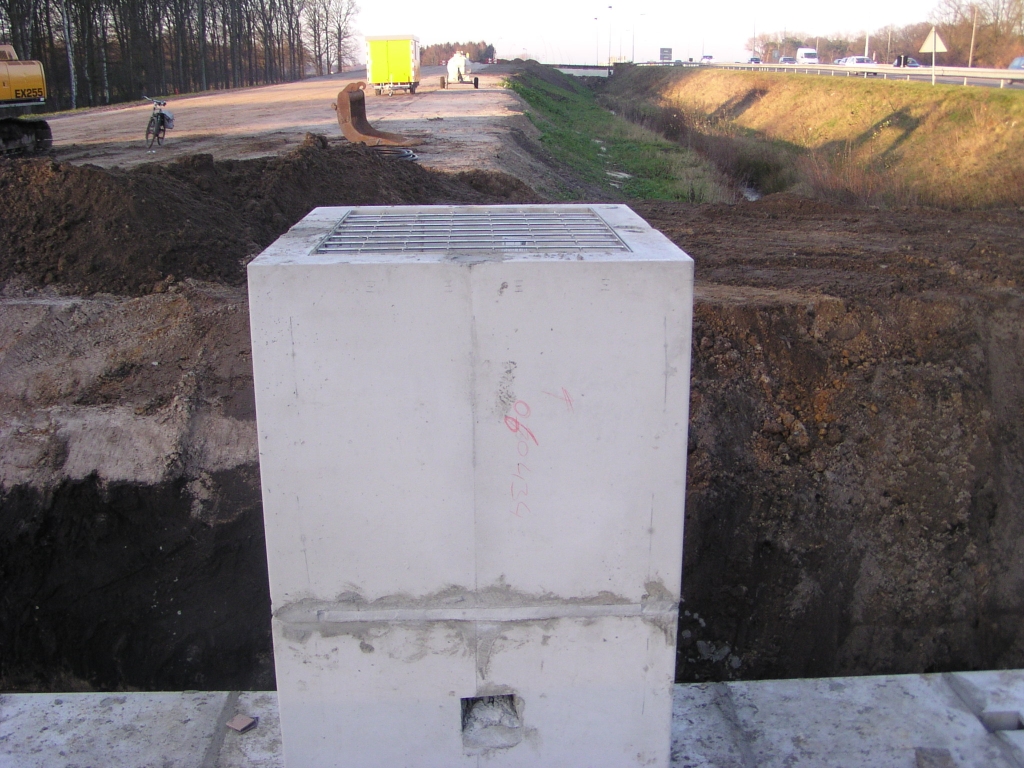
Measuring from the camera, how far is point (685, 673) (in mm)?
5512

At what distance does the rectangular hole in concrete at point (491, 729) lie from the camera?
9.85ft

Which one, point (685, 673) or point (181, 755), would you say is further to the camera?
point (685, 673)

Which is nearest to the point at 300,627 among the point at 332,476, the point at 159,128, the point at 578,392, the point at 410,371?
the point at 332,476

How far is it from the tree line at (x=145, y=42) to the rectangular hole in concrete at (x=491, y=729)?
129ft

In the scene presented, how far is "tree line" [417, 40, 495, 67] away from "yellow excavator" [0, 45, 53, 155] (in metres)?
101

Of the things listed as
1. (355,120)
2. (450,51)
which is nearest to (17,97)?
(355,120)

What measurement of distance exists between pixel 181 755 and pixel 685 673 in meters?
3.30

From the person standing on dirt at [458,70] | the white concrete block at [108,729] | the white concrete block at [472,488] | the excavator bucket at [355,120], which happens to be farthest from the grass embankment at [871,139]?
the white concrete block at [108,729]

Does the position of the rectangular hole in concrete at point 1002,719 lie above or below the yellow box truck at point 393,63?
below

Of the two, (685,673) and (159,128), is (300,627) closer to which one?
(685,673)

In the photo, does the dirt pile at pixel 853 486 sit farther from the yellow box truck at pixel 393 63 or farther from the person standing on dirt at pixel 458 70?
the person standing on dirt at pixel 458 70

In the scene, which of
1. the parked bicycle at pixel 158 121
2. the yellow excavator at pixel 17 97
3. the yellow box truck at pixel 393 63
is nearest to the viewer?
the yellow excavator at pixel 17 97

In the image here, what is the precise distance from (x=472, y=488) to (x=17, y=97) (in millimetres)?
17791

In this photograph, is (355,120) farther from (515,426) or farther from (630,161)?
(515,426)
